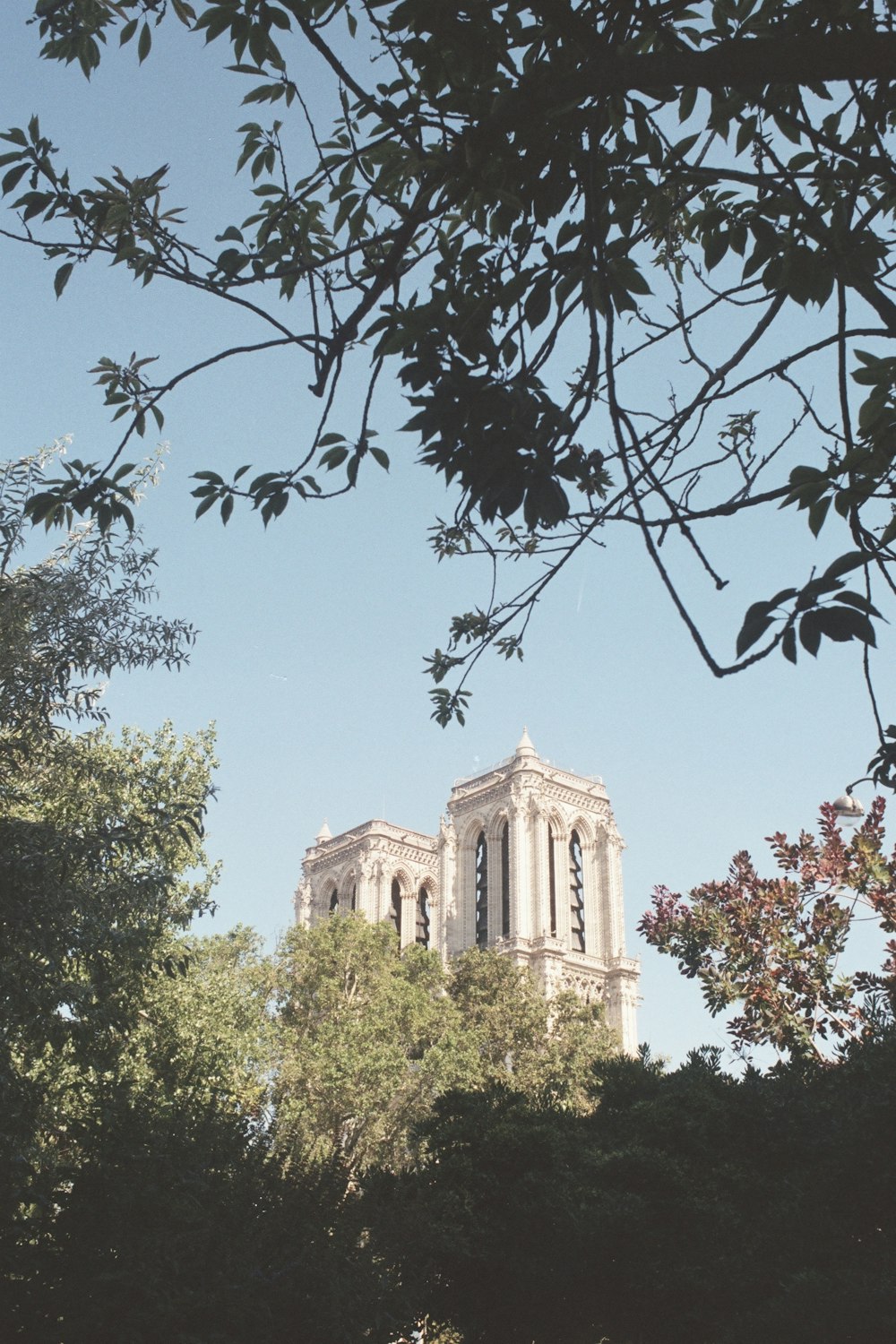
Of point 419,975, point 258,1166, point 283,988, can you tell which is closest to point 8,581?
point 258,1166

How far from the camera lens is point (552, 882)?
199 ft

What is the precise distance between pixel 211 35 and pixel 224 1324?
7928 mm

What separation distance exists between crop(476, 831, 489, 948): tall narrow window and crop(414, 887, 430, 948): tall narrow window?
6.06 meters

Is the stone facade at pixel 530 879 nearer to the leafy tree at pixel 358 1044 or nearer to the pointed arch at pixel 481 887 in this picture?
the pointed arch at pixel 481 887

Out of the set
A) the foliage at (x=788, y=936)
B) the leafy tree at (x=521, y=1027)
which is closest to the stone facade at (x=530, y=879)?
the leafy tree at (x=521, y=1027)

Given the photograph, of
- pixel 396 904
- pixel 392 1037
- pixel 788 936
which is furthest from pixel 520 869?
pixel 788 936

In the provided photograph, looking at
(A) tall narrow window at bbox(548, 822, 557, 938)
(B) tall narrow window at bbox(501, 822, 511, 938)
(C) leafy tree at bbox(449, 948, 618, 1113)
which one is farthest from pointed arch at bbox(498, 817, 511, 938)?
(C) leafy tree at bbox(449, 948, 618, 1113)

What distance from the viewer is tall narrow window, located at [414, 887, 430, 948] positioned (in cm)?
6875

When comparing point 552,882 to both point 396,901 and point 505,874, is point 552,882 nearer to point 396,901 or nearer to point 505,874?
point 505,874

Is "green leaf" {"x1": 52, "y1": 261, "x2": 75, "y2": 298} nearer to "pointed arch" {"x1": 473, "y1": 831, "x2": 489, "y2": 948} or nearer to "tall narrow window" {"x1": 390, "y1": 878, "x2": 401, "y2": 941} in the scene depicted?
"pointed arch" {"x1": 473, "y1": 831, "x2": 489, "y2": 948}

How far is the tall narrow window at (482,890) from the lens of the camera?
62.2m

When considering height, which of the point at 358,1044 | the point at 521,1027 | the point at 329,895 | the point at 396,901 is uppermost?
the point at 329,895

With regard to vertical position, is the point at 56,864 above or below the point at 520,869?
below

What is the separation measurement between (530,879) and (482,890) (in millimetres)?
4657
